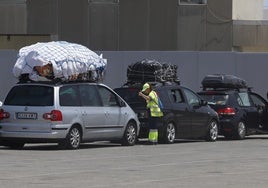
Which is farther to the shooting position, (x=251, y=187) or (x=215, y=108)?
(x=215, y=108)

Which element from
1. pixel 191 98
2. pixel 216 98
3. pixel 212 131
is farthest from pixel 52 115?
pixel 216 98

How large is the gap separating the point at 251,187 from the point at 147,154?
20.0 feet

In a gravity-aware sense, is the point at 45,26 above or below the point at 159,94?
above

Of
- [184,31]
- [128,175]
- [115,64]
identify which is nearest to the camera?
[128,175]

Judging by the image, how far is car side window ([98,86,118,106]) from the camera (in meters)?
19.7

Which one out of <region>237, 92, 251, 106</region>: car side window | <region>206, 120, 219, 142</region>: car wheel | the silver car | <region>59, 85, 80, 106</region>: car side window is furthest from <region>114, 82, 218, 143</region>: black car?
<region>59, 85, 80, 106</region>: car side window

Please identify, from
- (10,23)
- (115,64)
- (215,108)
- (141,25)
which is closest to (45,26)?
(10,23)

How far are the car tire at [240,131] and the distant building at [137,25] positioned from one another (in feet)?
36.7

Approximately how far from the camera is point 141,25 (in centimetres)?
3541

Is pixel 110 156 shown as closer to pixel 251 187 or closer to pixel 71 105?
pixel 71 105

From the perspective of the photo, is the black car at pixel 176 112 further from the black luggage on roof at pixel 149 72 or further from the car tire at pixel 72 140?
the car tire at pixel 72 140

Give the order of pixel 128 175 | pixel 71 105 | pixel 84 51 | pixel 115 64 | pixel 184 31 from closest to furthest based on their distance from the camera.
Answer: pixel 128 175
pixel 71 105
pixel 84 51
pixel 115 64
pixel 184 31

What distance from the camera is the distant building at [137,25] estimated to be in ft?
115

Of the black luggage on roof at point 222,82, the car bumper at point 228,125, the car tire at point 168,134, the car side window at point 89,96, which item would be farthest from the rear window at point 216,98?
the car side window at point 89,96
